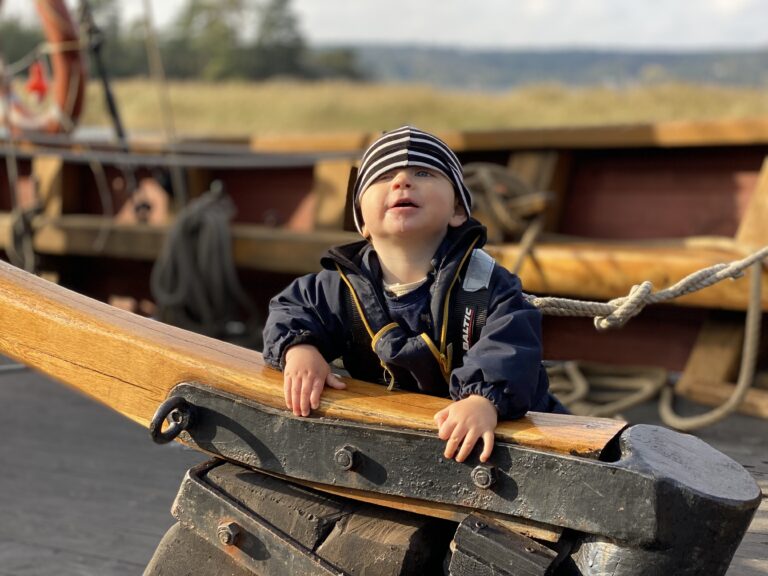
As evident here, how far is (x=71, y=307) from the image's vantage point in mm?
1665

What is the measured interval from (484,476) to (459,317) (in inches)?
13.2

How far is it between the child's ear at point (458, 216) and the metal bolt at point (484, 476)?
19.1 inches

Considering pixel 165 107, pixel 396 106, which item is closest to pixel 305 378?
pixel 165 107

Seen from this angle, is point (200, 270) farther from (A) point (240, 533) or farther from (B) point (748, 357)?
(A) point (240, 533)

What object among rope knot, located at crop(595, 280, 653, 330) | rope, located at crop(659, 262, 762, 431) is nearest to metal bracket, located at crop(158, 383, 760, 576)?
rope knot, located at crop(595, 280, 653, 330)

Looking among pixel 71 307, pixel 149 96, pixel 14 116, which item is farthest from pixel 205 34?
pixel 71 307

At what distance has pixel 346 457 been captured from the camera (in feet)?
4.73

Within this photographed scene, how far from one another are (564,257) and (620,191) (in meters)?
0.71

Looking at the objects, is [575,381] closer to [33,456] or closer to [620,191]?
[620,191]

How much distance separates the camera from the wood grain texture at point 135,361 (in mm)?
1475

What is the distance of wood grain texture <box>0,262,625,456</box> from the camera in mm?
1475

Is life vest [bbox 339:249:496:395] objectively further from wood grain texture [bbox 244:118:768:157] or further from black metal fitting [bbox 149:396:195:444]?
wood grain texture [bbox 244:118:768:157]

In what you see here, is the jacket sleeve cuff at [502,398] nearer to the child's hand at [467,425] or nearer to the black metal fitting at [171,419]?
the child's hand at [467,425]

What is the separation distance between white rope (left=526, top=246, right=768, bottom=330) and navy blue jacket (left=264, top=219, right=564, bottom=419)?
27 centimetres
